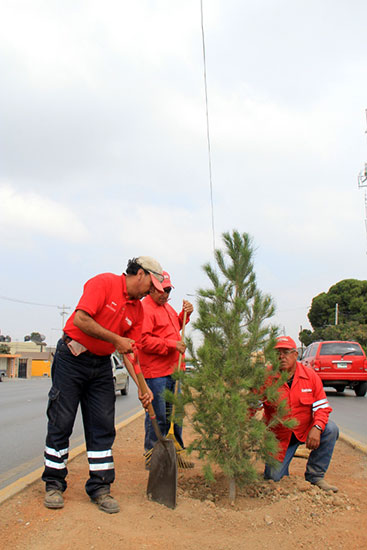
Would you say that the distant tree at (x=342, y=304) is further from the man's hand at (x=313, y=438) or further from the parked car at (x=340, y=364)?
the man's hand at (x=313, y=438)

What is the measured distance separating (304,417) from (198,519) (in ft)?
4.74

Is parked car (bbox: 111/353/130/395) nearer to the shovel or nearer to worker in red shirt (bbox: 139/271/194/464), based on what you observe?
worker in red shirt (bbox: 139/271/194/464)

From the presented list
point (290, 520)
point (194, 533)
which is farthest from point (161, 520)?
point (290, 520)

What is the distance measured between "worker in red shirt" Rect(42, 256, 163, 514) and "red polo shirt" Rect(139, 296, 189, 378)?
3.34ft

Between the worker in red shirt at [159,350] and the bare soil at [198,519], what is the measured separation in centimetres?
61

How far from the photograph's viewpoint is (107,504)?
3820 mm

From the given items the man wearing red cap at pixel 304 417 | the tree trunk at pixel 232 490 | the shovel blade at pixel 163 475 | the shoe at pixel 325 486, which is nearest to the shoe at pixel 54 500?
the shovel blade at pixel 163 475

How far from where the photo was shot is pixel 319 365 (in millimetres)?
16641

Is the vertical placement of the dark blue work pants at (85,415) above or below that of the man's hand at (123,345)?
below

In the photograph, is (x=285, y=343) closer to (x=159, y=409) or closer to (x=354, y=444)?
(x=159, y=409)

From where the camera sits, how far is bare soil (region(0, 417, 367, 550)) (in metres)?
3.28

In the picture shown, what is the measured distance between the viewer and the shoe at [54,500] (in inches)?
150

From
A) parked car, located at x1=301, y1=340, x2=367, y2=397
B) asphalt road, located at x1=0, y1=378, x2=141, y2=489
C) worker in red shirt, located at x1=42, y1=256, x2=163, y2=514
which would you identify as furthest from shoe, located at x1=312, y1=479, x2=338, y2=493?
parked car, located at x1=301, y1=340, x2=367, y2=397

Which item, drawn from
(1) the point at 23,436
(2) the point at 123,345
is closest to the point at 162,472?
(2) the point at 123,345
